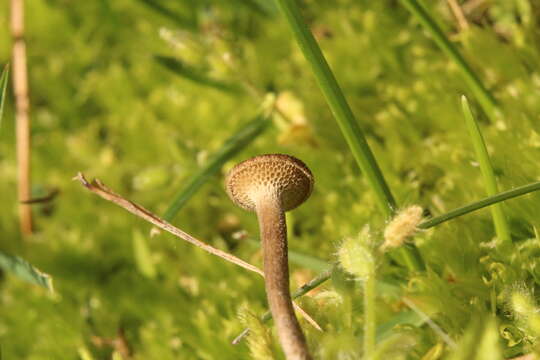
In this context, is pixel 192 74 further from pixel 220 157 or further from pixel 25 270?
pixel 25 270

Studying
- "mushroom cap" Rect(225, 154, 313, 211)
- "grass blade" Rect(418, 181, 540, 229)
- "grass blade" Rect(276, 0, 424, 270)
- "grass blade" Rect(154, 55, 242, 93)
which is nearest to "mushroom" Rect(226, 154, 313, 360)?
"mushroom cap" Rect(225, 154, 313, 211)

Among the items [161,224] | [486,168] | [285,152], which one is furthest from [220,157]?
[486,168]

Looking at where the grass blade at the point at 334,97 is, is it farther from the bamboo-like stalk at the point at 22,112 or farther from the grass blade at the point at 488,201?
the bamboo-like stalk at the point at 22,112

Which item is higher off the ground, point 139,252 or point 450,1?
point 450,1

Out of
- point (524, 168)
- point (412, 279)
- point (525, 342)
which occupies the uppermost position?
point (524, 168)

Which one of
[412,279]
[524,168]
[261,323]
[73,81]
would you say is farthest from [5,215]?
[524,168]

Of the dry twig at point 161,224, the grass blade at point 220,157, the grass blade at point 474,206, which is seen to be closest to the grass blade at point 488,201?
the grass blade at point 474,206

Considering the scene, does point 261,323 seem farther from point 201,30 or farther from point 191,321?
point 201,30

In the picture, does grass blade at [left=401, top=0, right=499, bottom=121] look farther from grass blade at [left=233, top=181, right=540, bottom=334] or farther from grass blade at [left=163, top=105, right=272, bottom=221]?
grass blade at [left=163, top=105, right=272, bottom=221]
